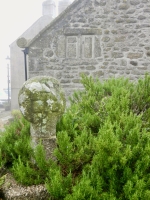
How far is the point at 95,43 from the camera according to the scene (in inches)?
303

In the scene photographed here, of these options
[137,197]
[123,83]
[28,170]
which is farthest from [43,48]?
[137,197]

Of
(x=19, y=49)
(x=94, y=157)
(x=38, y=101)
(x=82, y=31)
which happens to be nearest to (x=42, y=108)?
(x=38, y=101)

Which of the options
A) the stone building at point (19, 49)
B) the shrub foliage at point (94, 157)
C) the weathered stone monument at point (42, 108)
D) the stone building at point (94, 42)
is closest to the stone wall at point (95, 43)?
the stone building at point (94, 42)

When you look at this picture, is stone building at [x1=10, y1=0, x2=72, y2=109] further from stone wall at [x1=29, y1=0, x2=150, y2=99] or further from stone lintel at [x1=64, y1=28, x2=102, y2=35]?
stone lintel at [x1=64, y1=28, x2=102, y2=35]

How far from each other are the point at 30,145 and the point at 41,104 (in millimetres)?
481

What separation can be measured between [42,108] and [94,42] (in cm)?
526

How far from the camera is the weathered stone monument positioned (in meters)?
2.82

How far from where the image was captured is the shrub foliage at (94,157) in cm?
230

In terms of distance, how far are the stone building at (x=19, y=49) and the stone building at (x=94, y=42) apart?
36.4ft

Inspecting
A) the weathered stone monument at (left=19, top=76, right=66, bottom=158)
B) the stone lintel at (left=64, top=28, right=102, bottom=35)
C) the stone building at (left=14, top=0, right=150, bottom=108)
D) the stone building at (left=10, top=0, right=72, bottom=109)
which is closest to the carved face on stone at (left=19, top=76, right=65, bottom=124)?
the weathered stone monument at (left=19, top=76, right=66, bottom=158)

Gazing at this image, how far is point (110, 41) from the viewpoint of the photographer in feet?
25.1

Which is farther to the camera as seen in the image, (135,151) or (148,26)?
(148,26)

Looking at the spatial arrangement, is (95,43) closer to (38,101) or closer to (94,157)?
(38,101)

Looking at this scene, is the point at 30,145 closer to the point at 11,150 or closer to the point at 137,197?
the point at 11,150
